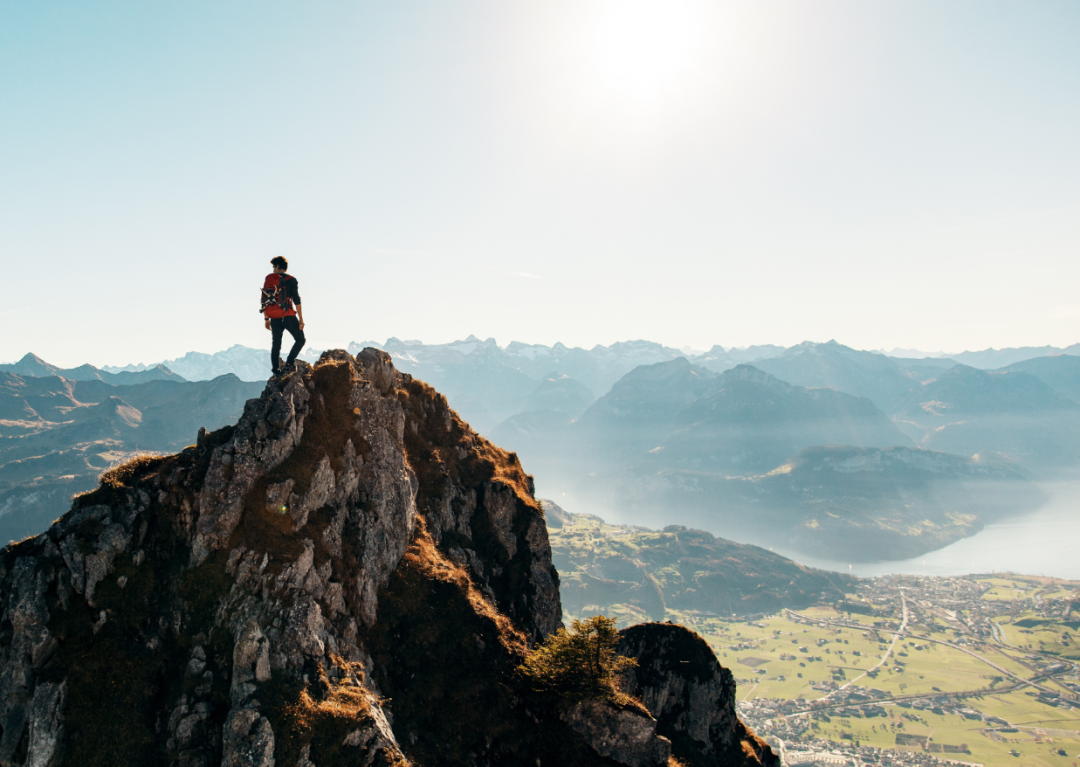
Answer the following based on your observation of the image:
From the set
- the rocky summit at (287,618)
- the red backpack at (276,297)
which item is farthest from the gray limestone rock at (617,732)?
the red backpack at (276,297)

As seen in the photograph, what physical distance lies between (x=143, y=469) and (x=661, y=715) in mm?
Answer: 49083

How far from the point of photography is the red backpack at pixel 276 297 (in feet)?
113

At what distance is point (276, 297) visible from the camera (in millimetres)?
34406

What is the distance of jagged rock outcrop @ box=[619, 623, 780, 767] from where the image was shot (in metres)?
50.1

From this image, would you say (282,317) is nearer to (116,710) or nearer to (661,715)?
(116,710)

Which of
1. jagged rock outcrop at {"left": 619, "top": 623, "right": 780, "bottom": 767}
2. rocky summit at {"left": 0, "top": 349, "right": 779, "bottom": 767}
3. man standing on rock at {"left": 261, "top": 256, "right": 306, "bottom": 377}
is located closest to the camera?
rocky summit at {"left": 0, "top": 349, "right": 779, "bottom": 767}

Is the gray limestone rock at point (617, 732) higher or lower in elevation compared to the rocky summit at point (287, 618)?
lower

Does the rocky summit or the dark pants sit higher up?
the dark pants

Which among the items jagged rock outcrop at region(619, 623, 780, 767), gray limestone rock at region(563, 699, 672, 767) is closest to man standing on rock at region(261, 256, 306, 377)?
gray limestone rock at region(563, 699, 672, 767)

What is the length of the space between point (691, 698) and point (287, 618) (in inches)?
1646

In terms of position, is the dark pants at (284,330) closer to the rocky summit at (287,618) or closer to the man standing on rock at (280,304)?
the man standing on rock at (280,304)

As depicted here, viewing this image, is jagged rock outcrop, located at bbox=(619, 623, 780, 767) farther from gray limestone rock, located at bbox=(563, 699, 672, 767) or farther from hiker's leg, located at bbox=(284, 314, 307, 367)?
hiker's leg, located at bbox=(284, 314, 307, 367)

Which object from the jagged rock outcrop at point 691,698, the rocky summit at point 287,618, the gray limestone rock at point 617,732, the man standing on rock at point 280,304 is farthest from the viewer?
the jagged rock outcrop at point 691,698

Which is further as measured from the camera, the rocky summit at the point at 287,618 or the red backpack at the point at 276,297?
the red backpack at the point at 276,297
